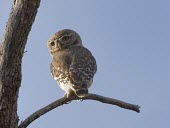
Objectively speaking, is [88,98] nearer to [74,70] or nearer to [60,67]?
[74,70]

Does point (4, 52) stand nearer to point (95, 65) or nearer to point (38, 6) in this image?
point (38, 6)

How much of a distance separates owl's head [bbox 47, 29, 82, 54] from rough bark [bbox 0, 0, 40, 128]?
5.09 meters

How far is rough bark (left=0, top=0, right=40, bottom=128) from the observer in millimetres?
5273

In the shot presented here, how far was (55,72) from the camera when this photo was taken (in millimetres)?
8266

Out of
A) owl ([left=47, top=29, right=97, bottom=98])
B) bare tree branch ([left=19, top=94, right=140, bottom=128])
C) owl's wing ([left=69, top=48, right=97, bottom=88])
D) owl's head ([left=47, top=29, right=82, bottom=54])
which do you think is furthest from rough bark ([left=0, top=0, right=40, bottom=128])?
owl's head ([left=47, top=29, right=82, bottom=54])

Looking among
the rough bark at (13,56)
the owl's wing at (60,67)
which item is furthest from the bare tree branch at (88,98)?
the owl's wing at (60,67)

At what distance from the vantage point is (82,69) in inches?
306

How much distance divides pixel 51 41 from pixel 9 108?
18.7 feet

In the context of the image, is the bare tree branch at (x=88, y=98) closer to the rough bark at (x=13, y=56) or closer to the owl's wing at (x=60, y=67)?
the rough bark at (x=13, y=56)

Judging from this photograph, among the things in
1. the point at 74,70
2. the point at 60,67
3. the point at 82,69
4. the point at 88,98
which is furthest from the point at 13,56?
the point at 60,67

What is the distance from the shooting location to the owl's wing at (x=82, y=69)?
7.41m

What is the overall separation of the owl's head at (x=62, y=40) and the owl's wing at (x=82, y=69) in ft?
5.09

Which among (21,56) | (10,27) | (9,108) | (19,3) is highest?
(19,3)

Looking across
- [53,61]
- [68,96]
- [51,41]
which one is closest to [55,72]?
[53,61]
